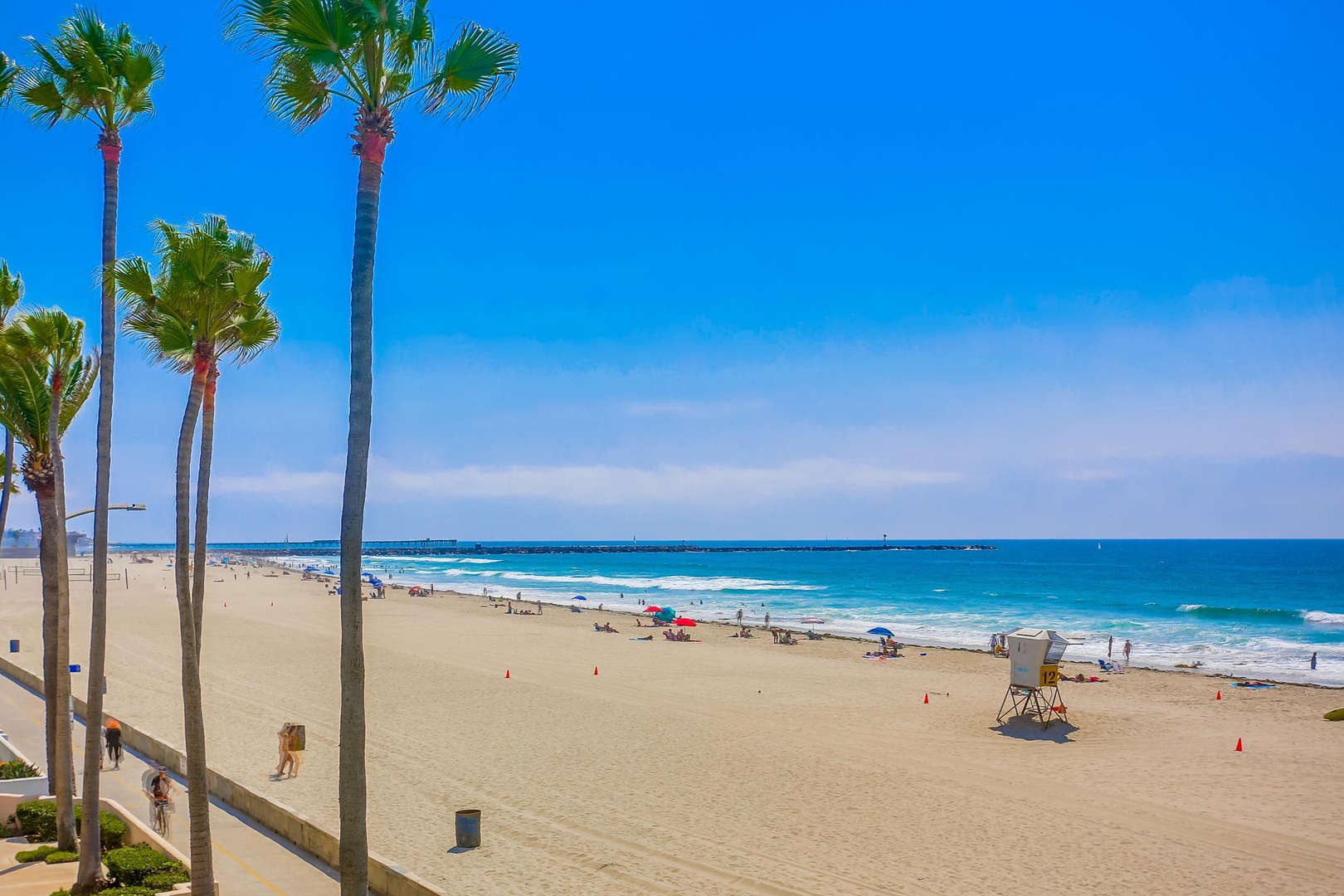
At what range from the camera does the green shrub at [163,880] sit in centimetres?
1033

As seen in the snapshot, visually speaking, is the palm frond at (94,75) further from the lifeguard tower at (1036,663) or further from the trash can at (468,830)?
the lifeguard tower at (1036,663)

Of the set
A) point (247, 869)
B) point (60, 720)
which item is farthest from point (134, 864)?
point (60, 720)

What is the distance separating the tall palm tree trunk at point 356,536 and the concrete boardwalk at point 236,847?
5.07 m

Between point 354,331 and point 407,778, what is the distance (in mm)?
13026

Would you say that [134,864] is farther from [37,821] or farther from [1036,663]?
[1036,663]

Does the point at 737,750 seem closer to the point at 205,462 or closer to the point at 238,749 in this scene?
the point at 238,749

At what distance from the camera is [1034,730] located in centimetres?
2195

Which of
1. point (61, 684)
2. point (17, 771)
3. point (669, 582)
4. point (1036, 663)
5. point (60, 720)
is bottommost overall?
point (669, 582)

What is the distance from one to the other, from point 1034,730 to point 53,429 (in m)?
20.3

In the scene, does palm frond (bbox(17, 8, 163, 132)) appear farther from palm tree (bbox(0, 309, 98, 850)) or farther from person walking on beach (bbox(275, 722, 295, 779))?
person walking on beach (bbox(275, 722, 295, 779))

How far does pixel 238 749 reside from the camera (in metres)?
19.5

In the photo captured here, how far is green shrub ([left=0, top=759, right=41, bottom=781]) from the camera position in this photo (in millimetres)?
14609

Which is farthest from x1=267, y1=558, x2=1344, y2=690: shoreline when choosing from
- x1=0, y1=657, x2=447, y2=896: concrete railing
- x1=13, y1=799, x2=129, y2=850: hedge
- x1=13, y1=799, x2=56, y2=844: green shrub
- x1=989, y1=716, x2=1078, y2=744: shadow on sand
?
x1=13, y1=799, x2=56, y2=844: green shrub

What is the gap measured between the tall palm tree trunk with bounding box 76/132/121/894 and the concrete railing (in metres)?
2.57
